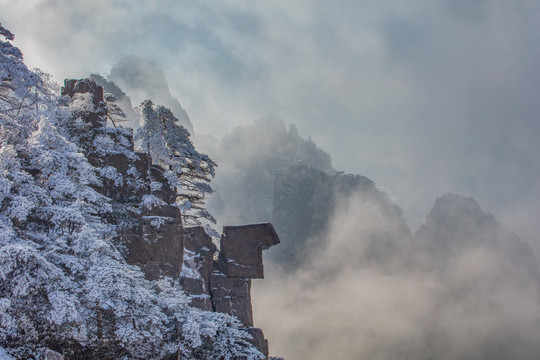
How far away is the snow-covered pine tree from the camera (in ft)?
26.3

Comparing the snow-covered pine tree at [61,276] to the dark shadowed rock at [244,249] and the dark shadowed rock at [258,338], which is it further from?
the dark shadowed rock at [244,249]

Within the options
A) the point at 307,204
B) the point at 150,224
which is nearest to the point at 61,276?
the point at 150,224

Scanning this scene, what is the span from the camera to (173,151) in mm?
22547

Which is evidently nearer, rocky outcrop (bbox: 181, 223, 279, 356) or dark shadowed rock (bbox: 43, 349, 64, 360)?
dark shadowed rock (bbox: 43, 349, 64, 360)

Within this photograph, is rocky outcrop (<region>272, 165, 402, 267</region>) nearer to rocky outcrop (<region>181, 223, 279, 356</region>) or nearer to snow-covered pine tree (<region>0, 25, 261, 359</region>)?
rocky outcrop (<region>181, 223, 279, 356</region>)

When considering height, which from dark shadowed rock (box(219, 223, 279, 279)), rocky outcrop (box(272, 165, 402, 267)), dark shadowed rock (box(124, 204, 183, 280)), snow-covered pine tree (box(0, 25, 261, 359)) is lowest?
snow-covered pine tree (box(0, 25, 261, 359))

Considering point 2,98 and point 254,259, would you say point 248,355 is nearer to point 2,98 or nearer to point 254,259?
point 2,98

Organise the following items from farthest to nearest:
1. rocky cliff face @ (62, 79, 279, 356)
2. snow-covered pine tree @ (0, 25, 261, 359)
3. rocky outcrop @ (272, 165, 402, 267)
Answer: rocky outcrop @ (272, 165, 402, 267), rocky cliff face @ (62, 79, 279, 356), snow-covered pine tree @ (0, 25, 261, 359)

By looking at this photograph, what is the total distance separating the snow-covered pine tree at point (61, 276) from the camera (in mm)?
8031

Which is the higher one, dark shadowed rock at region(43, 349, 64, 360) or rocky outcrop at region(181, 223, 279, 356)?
rocky outcrop at region(181, 223, 279, 356)

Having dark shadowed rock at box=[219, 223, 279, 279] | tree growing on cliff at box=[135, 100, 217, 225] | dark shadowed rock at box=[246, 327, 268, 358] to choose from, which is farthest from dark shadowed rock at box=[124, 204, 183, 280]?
dark shadowed rock at box=[246, 327, 268, 358]

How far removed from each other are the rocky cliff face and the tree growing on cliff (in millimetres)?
1735

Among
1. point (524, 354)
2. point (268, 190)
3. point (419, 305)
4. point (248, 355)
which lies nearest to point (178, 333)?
point (248, 355)

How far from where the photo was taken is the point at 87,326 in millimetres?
8859
